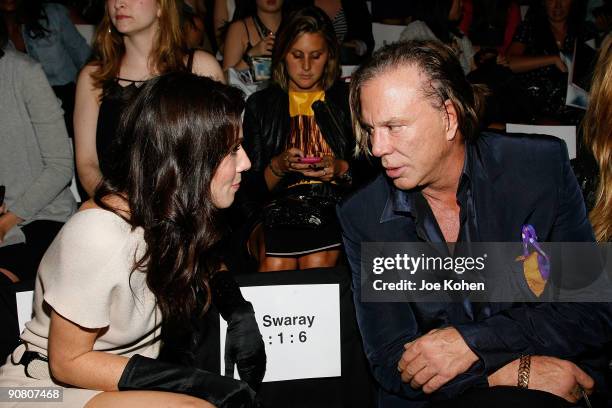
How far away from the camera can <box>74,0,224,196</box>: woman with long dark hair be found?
9.35 feet

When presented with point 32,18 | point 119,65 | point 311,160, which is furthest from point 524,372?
point 32,18

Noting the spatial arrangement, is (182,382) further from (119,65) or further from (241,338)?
(119,65)

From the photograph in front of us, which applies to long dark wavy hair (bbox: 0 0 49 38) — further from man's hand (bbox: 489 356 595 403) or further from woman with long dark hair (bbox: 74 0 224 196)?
man's hand (bbox: 489 356 595 403)

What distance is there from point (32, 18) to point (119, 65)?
1229mm

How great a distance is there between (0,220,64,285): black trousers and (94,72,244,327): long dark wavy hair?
40.0 inches

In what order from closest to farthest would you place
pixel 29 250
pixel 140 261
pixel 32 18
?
pixel 140 261, pixel 29 250, pixel 32 18

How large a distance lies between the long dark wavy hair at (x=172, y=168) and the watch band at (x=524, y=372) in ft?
3.32

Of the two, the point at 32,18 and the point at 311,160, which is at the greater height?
the point at 32,18

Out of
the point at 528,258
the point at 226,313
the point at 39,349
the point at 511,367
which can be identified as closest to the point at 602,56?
the point at 528,258

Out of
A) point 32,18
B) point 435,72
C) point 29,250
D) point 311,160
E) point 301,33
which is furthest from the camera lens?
point 32,18

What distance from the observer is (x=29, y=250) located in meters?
2.65

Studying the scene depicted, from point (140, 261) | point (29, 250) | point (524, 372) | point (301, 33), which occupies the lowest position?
point (29, 250)

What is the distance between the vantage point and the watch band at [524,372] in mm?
1747

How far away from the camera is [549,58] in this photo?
191 inches
